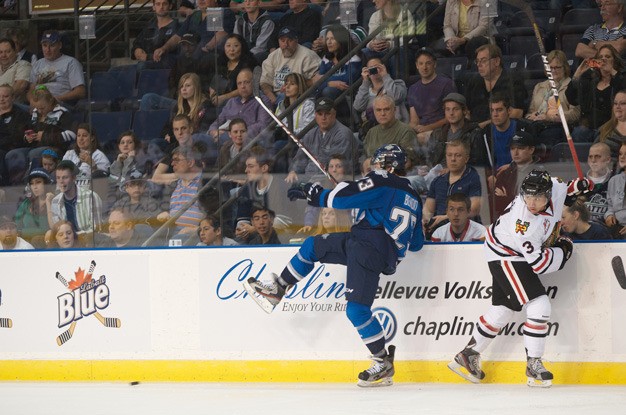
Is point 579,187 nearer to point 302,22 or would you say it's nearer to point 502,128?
point 502,128

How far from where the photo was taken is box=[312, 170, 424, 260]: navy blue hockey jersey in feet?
21.1

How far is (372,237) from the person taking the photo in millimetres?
6477

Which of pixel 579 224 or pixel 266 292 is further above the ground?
pixel 579 224

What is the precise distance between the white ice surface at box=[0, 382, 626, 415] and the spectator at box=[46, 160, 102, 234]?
1.06 meters

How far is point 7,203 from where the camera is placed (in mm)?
7562

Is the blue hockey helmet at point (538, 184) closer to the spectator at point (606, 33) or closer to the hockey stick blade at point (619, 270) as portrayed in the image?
the hockey stick blade at point (619, 270)

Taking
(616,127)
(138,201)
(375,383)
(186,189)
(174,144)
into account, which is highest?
(616,127)

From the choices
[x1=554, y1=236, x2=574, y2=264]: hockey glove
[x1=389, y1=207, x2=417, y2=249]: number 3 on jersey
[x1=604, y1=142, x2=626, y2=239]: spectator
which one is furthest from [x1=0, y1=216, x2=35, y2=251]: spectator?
[x1=604, y1=142, x2=626, y2=239]: spectator

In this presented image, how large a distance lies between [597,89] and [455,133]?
0.84 metres

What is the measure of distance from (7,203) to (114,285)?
101 cm

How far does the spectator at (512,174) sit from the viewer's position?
6.66 meters

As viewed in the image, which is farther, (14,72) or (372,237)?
(14,72)

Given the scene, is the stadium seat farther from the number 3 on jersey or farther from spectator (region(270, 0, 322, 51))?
the number 3 on jersey

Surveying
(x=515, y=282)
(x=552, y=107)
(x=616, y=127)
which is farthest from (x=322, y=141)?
(x=616, y=127)
